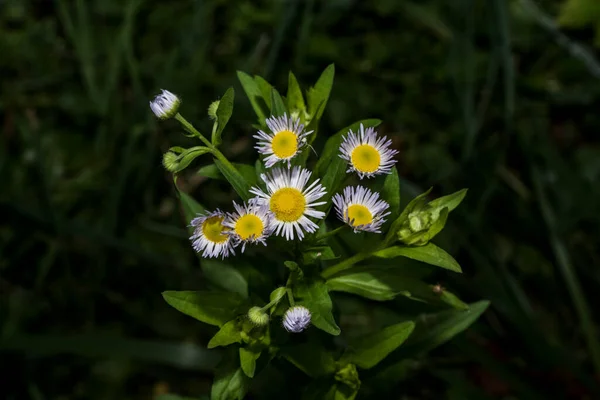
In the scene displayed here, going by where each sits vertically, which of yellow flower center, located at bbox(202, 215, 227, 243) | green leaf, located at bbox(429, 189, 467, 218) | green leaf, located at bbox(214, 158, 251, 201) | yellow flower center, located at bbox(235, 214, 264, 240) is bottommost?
yellow flower center, located at bbox(235, 214, 264, 240)

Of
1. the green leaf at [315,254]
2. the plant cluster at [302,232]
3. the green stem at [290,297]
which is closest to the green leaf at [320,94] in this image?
the plant cluster at [302,232]

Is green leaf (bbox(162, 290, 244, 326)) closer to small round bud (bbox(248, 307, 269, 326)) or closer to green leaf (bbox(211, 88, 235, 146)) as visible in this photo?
small round bud (bbox(248, 307, 269, 326))

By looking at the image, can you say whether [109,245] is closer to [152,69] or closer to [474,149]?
[152,69]

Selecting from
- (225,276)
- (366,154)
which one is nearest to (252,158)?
(225,276)

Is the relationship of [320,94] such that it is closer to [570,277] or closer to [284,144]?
[284,144]

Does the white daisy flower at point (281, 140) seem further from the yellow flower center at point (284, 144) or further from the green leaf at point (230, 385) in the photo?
the green leaf at point (230, 385)

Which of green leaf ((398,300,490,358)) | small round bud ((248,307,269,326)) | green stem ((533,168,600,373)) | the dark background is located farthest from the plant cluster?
green stem ((533,168,600,373))

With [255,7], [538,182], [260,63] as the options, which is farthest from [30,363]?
[538,182]
